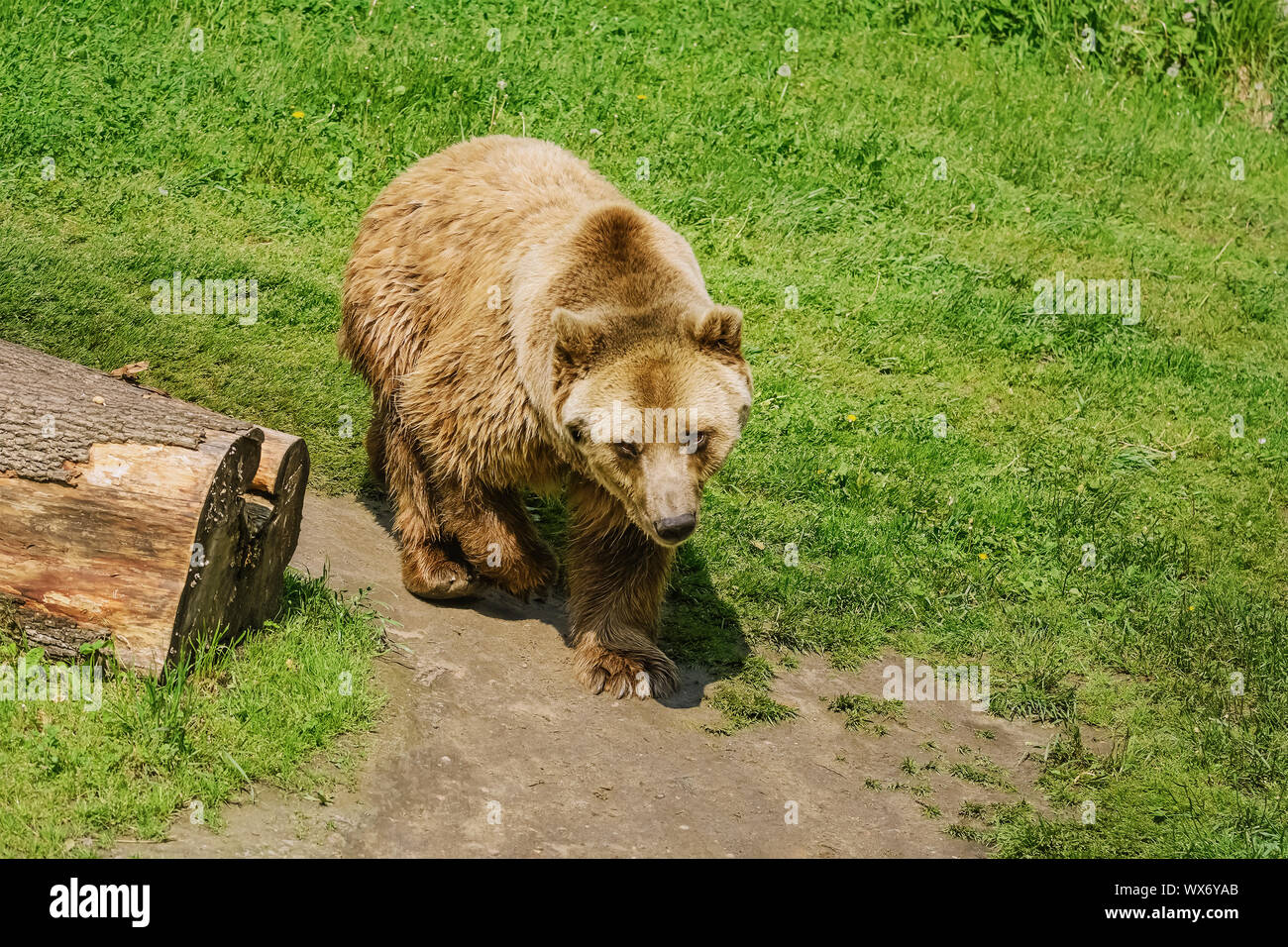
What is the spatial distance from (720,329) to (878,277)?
483 cm

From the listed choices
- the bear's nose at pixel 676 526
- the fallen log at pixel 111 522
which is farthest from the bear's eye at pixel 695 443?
the fallen log at pixel 111 522

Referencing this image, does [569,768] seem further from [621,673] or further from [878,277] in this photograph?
[878,277]

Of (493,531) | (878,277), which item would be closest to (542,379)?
(493,531)

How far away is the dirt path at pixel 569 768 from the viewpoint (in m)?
4.71

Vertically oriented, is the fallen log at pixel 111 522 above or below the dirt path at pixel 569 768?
above

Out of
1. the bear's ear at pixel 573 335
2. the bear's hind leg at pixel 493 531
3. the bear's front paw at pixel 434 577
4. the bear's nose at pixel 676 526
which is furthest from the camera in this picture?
the bear's front paw at pixel 434 577

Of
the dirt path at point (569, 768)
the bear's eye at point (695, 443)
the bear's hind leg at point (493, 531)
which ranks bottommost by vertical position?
the dirt path at point (569, 768)

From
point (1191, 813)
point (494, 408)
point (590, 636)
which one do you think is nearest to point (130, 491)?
point (494, 408)

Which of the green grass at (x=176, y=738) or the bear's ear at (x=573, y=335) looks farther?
the bear's ear at (x=573, y=335)

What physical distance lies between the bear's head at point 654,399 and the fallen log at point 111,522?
138 centimetres

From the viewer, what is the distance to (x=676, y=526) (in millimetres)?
5234

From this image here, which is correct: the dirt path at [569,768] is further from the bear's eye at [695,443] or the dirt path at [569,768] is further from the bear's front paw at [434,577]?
the bear's eye at [695,443]

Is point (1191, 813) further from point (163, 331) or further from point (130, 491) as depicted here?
point (163, 331)

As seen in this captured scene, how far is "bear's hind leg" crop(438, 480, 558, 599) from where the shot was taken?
6.25 m
